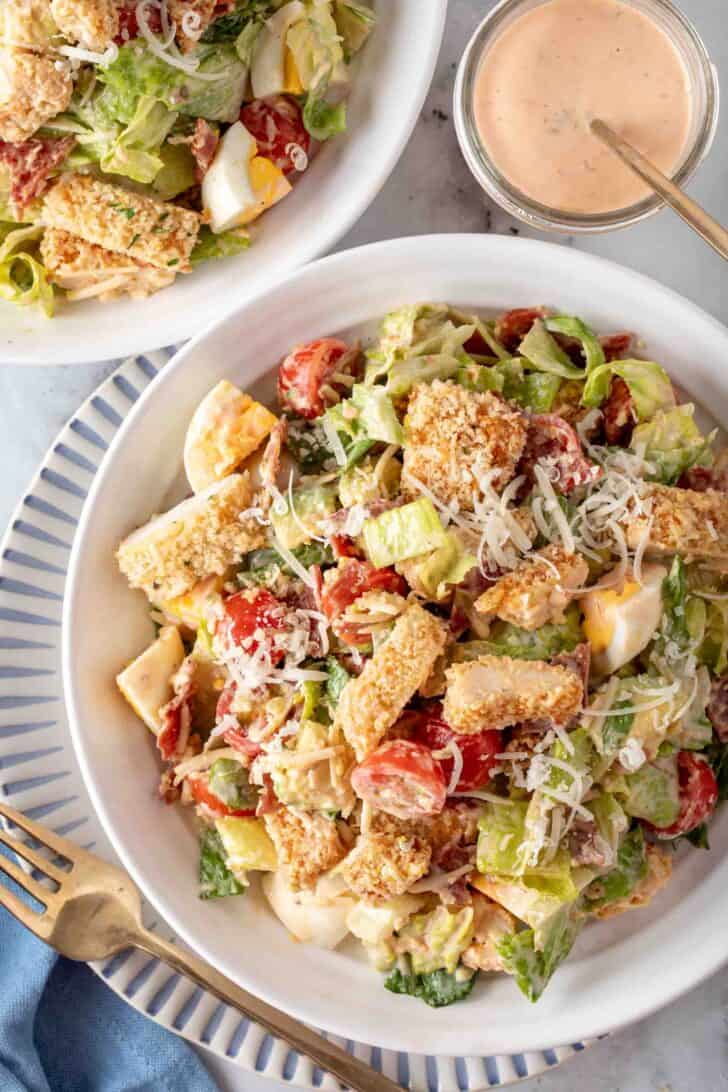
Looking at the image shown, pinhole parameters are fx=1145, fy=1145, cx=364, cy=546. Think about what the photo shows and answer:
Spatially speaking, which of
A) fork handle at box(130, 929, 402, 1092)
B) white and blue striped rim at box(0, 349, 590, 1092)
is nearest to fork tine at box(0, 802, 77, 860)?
white and blue striped rim at box(0, 349, 590, 1092)

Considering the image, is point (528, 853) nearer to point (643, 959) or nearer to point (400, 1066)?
point (643, 959)

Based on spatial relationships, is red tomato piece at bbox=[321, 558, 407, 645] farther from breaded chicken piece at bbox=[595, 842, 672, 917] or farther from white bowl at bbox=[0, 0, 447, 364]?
breaded chicken piece at bbox=[595, 842, 672, 917]

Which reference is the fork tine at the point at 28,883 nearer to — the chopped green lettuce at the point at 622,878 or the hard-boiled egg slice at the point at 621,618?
the chopped green lettuce at the point at 622,878

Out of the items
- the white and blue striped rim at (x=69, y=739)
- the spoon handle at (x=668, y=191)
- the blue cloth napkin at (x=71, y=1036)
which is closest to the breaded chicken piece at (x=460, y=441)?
the spoon handle at (x=668, y=191)

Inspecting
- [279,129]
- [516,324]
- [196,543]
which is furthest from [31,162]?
[516,324]

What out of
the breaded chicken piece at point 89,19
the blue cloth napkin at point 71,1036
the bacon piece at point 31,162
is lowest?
Answer: the blue cloth napkin at point 71,1036

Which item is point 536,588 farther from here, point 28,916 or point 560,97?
point 28,916
